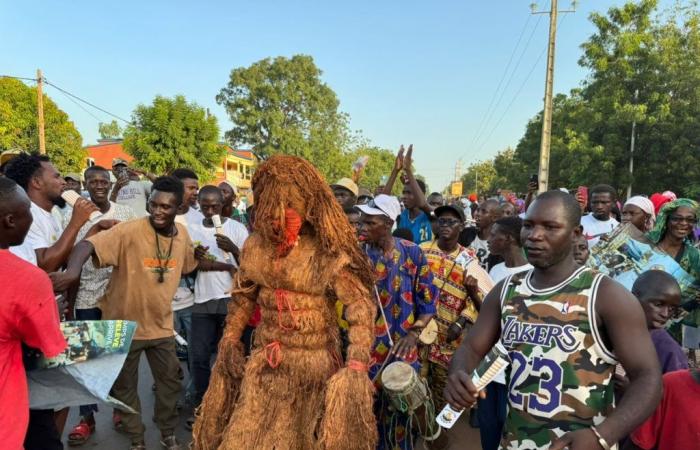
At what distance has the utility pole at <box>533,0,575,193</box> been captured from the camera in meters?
16.7

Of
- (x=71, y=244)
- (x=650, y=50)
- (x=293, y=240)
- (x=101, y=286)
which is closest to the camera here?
(x=293, y=240)

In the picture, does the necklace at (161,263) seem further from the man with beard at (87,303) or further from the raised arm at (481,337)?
the raised arm at (481,337)

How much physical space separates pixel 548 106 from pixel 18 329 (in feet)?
58.9

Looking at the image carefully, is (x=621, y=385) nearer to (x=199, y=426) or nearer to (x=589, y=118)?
(x=199, y=426)

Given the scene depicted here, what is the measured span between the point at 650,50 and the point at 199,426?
85.8 ft

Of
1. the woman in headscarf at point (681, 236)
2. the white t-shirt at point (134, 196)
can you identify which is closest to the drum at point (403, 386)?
the woman in headscarf at point (681, 236)

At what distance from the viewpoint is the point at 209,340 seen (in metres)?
4.57

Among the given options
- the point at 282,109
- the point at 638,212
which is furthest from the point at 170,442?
the point at 282,109

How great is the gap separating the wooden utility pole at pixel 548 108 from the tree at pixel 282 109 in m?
25.9

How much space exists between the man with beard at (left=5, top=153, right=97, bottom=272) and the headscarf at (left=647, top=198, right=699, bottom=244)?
15.3 feet

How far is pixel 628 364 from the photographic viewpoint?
170 cm

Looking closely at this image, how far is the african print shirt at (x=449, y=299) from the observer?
3.91m

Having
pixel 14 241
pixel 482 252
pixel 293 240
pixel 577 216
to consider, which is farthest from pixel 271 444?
pixel 482 252

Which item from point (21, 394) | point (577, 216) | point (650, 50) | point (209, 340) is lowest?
point (209, 340)
